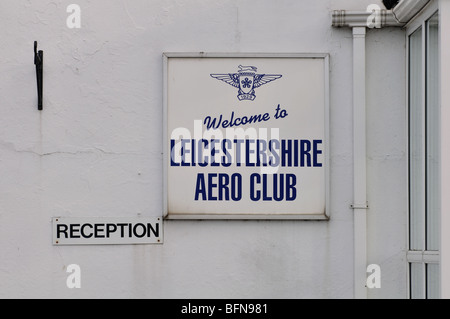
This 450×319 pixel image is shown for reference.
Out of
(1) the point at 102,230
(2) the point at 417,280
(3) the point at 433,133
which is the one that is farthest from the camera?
(1) the point at 102,230

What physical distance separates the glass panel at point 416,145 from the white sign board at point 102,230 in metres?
1.80

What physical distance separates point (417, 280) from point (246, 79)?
6.11 feet

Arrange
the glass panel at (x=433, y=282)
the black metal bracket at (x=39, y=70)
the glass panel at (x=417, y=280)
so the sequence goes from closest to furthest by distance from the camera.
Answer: the glass panel at (x=433, y=282) → the glass panel at (x=417, y=280) → the black metal bracket at (x=39, y=70)

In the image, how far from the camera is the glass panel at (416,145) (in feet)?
18.5

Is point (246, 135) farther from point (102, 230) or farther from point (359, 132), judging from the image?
A: point (102, 230)

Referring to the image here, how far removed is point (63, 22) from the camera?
584 centimetres

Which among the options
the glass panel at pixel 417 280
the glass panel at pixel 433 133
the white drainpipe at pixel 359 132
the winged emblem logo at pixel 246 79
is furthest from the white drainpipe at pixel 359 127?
the winged emblem logo at pixel 246 79

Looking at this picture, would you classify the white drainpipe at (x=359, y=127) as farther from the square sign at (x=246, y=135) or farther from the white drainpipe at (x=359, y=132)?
the square sign at (x=246, y=135)

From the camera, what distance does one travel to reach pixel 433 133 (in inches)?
212

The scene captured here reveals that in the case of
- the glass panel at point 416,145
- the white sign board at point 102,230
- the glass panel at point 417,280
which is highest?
the glass panel at point 416,145

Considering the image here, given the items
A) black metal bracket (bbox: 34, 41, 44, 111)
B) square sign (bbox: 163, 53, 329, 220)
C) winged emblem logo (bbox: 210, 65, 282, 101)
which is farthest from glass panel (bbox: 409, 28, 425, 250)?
black metal bracket (bbox: 34, 41, 44, 111)

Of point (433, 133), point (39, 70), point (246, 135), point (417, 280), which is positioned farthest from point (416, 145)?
point (39, 70)

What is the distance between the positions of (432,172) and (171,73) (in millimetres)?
1944

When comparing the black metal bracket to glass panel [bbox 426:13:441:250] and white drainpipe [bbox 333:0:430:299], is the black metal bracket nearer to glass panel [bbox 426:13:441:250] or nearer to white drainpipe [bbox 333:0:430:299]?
white drainpipe [bbox 333:0:430:299]
